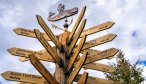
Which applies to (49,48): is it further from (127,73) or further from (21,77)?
(127,73)

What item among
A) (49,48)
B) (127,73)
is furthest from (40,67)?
(127,73)

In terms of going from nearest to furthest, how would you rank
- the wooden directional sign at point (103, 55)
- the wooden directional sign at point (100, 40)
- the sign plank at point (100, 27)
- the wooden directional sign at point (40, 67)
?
the wooden directional sign at point (40, 67), the wooden directional sign at point (103, 55), the wooden directional sign at point (100, 40), the sign plank at point (100, 27)

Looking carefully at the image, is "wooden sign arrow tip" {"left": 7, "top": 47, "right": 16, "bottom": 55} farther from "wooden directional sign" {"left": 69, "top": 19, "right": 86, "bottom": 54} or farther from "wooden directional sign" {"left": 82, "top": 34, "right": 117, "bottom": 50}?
"wooden directional sign" {"left": 82, "top": 34, "right": 117, "bottom": 50}

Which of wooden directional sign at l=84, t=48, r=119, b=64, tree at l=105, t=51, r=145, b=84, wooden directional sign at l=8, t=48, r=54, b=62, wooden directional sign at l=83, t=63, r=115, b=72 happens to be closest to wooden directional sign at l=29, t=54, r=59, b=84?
wooden directional sign at l=84, t=48, r=119, b=64

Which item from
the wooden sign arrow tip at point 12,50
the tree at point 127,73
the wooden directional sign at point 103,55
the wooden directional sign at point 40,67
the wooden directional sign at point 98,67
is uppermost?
the wooden directional sign at point 40,67

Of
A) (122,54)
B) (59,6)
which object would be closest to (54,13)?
(59,6)

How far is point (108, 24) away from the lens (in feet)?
23.9

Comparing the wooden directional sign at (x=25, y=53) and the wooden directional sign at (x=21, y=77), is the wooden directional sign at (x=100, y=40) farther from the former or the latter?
the wooden directional sign at (x=21, y=77)

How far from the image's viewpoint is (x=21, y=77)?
257 inches

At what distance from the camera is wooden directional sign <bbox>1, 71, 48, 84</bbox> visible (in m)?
6.40

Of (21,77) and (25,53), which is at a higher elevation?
(25,53)

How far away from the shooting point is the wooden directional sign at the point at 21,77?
6402mm

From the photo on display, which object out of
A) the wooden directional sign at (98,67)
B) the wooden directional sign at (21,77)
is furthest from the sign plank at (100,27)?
the wooden directional sign at (21,77)

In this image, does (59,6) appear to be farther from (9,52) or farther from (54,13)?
(9,52)
